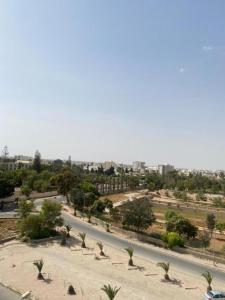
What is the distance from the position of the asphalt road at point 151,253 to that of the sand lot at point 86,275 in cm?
183

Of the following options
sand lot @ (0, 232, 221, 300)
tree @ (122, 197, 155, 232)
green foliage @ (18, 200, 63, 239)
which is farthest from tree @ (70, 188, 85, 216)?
sand lot @ (0, 232, 221, 300)

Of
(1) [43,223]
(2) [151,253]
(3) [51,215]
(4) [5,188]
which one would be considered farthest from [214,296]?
(4) [5,188]

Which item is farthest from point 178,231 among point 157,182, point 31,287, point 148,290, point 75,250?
point 157,182

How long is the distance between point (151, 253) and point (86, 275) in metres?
11.2

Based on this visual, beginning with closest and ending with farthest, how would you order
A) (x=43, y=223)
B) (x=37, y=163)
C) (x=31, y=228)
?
1. (x=31, y=228)
2. (x=43, y=223)
3. (x=37, y=163)

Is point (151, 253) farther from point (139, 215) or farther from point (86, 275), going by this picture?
point (86, 275)

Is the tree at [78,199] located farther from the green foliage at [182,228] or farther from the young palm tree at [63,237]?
the green foliage at [182,228]

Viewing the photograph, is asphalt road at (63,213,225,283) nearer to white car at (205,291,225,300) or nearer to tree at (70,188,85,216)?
white car at (205,291,225,300)

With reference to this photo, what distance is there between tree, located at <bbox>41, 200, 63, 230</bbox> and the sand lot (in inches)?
236

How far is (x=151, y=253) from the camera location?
4378 cm

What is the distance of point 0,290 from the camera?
30734 millimetres

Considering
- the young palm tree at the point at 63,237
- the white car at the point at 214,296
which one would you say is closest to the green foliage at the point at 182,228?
the young palm tree at the point at 63,237

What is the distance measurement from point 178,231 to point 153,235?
12.4ft

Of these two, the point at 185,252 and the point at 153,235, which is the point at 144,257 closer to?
the point at 185,252
